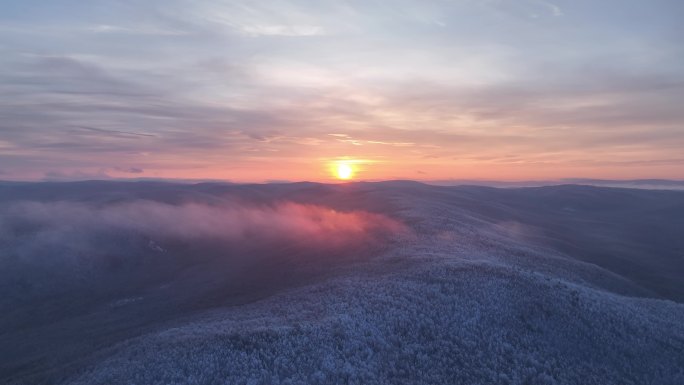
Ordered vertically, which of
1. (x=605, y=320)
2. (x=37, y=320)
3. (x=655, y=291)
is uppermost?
(x=605, y=320)

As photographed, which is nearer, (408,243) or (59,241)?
(408,243)

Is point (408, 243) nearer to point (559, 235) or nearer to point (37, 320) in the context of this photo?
point (37, 320)

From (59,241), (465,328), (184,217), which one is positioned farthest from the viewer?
(184,217)

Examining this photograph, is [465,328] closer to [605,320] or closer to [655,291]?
[605,320]

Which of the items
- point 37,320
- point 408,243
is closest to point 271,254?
point 408,243

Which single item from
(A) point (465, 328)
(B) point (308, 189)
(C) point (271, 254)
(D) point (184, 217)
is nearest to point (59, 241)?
(D) point (184, 217)

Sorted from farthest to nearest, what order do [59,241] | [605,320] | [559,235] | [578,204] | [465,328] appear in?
[578,204]
[559,235]
[59,241]
[605,320]
[465,328]

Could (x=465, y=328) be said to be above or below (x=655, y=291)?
above
